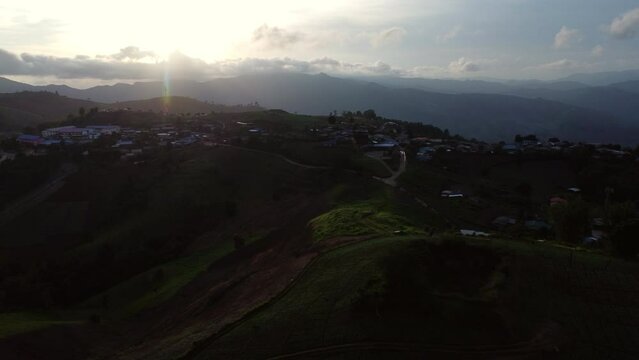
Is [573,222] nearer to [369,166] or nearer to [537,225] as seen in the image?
[537,225]

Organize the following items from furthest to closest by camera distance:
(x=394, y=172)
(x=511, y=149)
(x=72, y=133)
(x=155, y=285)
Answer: (x=72, y=133) → (x=511, y=149) → (x=394, y=172) → (x=155, y=285)

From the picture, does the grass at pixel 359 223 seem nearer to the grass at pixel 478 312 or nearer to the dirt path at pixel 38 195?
the grass at pixel 478 312

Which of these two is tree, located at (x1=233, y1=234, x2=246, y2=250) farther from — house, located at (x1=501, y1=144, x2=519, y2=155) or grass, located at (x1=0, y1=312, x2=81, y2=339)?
house, located at (x1=501, y1=144, x2=519, y2=155)

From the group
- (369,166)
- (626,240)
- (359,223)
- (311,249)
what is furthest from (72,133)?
(626,240)

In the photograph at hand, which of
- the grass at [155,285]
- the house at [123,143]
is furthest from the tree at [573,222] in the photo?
the house at [123,143]

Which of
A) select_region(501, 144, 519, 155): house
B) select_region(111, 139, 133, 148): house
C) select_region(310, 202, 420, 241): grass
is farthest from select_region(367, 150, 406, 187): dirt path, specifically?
select_region(111, 139, 133, 148): house

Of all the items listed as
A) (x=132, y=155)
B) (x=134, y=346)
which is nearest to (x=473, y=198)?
(x=134, y=346)

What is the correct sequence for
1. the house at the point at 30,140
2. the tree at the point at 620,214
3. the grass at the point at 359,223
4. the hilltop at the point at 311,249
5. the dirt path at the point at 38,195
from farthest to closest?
the house at the point at 30,140 < the dirt path at the point at 38,195 < the grass at the point at 359,223 < the tree at the point at 620,214 < the hilltop at the point at 311,249
